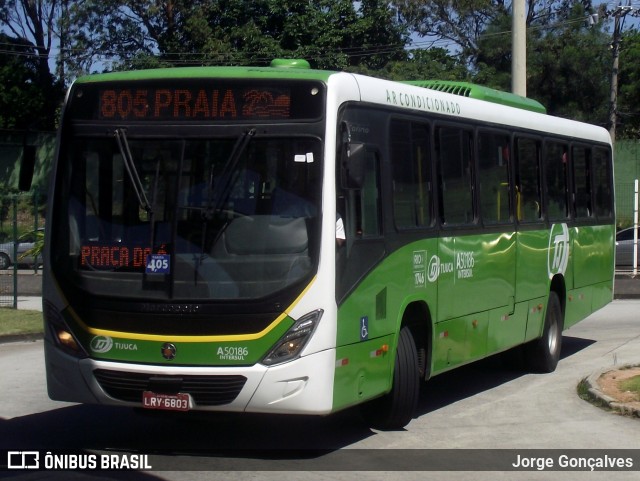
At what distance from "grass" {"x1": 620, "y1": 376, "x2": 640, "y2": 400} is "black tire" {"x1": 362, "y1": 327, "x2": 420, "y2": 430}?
2.83 meters

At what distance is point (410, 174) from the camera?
9.81m

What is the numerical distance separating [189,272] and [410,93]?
3.06 metres

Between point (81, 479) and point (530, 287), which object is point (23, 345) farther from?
point (81, 479)

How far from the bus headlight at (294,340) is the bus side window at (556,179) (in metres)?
6.37

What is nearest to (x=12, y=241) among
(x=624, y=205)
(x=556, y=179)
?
(x=556, y=179)

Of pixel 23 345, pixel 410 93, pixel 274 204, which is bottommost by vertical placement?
pixel 23 345

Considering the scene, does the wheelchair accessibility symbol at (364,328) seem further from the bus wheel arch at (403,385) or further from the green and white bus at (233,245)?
the bus wheel arch at (403,385)

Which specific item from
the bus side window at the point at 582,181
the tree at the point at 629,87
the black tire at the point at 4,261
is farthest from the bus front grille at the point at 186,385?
the tree at the point at 629,87

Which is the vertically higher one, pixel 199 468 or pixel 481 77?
pixel 481 77

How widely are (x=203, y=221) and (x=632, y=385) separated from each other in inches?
229

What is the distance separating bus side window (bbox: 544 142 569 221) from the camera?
44.8 feet

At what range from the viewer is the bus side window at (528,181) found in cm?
1266

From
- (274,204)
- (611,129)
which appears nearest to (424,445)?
(274,204)

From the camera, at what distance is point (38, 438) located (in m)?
9.16
